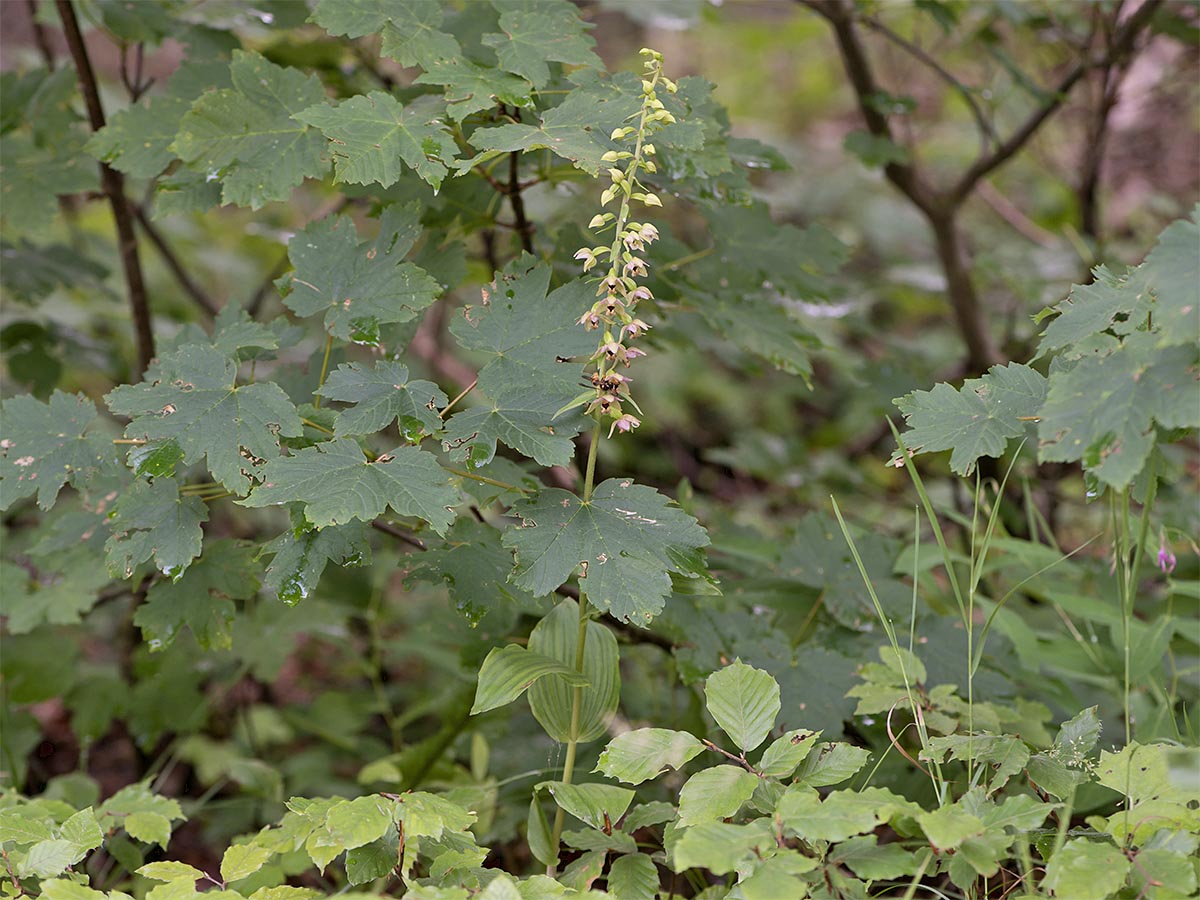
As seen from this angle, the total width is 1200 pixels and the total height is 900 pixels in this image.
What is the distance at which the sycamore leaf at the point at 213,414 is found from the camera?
43.2 inches

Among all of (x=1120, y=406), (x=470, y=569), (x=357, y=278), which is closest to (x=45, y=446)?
(x=357, y=278)

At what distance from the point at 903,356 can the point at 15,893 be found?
7.30 feet

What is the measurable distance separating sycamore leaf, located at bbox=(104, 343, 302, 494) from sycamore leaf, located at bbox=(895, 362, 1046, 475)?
689mm

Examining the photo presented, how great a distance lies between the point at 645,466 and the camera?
349 cm

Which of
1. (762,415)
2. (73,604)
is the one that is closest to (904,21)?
(762,415)

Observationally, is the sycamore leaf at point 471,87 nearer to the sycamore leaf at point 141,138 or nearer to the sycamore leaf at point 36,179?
the sycamore leaf at point 141,138

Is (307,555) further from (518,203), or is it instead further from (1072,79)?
(1072,79)

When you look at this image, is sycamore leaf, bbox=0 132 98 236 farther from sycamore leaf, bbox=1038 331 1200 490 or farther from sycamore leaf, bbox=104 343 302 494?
sycamore leaf, bbox=1038 331 1200 490

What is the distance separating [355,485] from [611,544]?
28cm

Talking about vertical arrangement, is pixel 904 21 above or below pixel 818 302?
above

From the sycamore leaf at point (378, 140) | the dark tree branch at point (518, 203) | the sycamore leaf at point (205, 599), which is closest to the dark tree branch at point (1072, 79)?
the dark tree branch at point (518, 203)

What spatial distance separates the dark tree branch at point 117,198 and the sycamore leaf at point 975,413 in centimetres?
134

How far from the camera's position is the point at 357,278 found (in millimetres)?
1263

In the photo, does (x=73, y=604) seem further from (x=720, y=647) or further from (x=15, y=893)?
(x=720, y=647)
